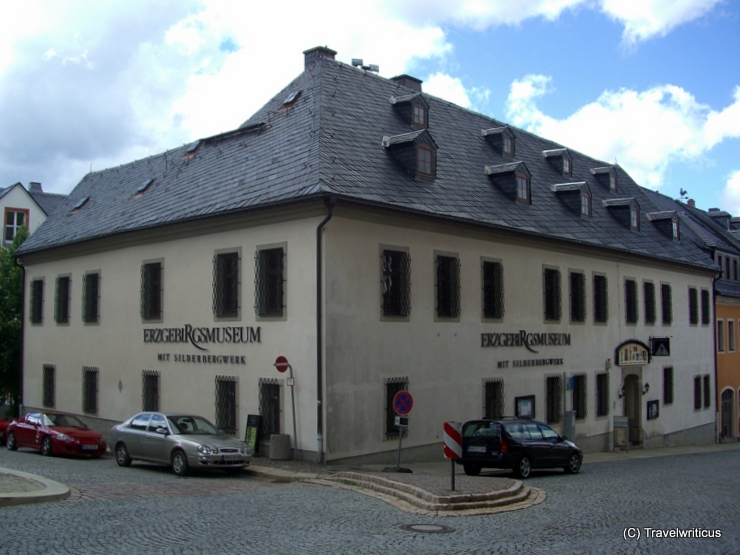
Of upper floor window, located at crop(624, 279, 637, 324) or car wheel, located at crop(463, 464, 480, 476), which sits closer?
car wheel, located at crop(463, 464, 480, 476)

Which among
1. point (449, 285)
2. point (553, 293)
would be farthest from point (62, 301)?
point (553, 293)

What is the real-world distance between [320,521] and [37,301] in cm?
2548

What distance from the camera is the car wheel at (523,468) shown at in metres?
19.4

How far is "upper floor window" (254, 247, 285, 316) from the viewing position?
22.0m

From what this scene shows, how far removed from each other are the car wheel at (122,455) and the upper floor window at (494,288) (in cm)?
1213

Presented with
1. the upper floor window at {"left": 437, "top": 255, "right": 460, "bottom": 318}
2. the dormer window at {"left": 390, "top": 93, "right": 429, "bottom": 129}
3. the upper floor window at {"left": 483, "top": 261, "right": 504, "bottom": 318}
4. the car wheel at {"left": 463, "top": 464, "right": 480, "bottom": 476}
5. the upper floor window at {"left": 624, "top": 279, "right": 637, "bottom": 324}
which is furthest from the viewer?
the upper floor window at {"left": 624, "top": 279, "right": 637, "bottom": 324}

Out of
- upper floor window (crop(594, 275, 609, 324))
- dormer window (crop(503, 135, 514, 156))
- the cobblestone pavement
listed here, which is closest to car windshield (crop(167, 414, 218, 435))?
the cobblestone pavement

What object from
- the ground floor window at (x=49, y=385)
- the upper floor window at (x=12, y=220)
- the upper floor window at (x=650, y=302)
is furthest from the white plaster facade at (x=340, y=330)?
the upper floor window at (x=12, y=220)

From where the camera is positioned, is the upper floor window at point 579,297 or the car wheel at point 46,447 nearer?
the car wheel at point 46,447

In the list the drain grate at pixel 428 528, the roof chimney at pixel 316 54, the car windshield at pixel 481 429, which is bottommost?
the drain grate at pixel 428 528

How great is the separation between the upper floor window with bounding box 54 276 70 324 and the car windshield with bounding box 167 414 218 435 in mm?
13859

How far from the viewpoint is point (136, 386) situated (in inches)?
1063

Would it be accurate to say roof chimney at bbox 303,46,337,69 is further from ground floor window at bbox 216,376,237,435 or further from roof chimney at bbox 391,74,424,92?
ground floor window at bbox 216,376,237,435

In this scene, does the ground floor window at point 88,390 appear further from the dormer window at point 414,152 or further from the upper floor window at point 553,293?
the upper floor window at point 553,293
